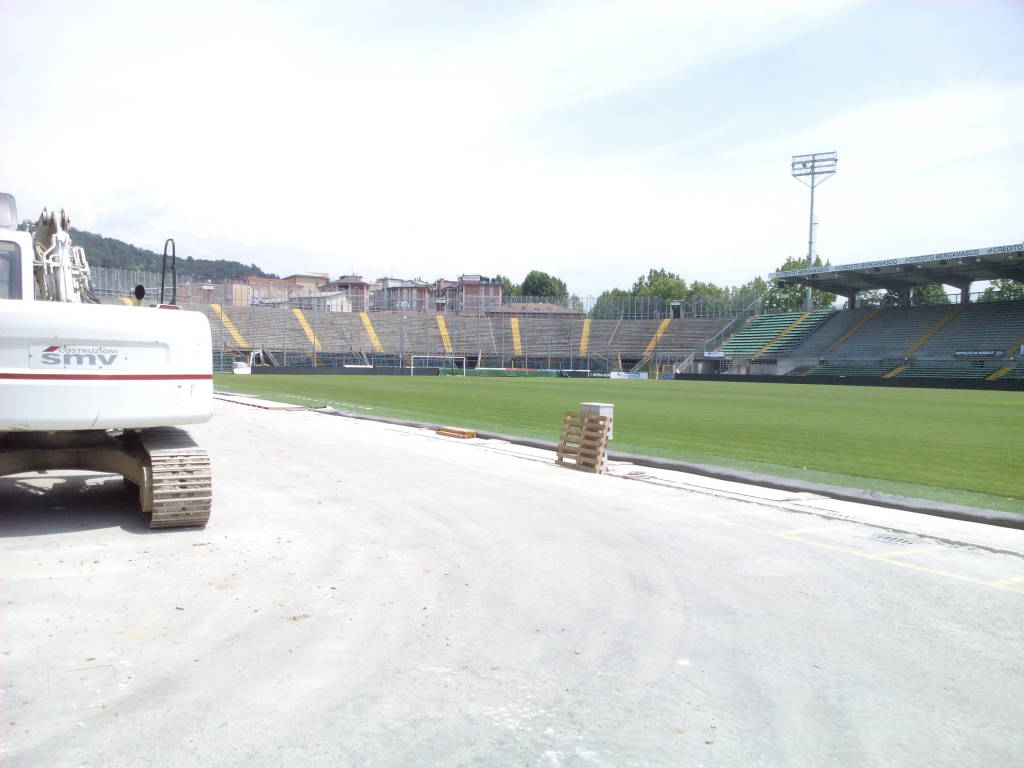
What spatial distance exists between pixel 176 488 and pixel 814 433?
1700 cm

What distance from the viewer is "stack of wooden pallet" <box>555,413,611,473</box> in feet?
45.3

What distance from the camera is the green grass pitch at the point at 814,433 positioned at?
517 inches

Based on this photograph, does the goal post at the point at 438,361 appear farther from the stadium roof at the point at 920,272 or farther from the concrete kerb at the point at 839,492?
the concrete kerb at the point at 839,492

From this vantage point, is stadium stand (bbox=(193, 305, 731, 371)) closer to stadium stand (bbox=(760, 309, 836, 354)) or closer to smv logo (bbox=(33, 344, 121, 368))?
stadium stand (bbox=(760, 309, 836, 354))

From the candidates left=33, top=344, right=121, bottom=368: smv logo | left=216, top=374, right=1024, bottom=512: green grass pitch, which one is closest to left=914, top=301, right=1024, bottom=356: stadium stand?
left=216, top=374, right=1024, bottom=512: green grass pitch

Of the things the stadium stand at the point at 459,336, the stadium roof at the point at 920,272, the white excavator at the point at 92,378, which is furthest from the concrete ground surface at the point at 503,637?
the stadium stand at the point at 459,336

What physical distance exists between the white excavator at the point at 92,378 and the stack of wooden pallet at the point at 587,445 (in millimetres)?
7074

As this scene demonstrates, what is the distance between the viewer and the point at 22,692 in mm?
4301

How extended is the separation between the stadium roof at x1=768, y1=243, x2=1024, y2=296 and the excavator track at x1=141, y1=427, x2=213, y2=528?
6513cm

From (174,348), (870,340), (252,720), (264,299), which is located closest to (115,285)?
(264,299)

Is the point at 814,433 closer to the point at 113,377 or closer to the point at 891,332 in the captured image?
the point at 113,377

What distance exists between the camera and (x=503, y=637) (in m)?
5.28

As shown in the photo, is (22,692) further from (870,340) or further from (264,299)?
(264,299)

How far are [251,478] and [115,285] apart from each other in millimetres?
74778
